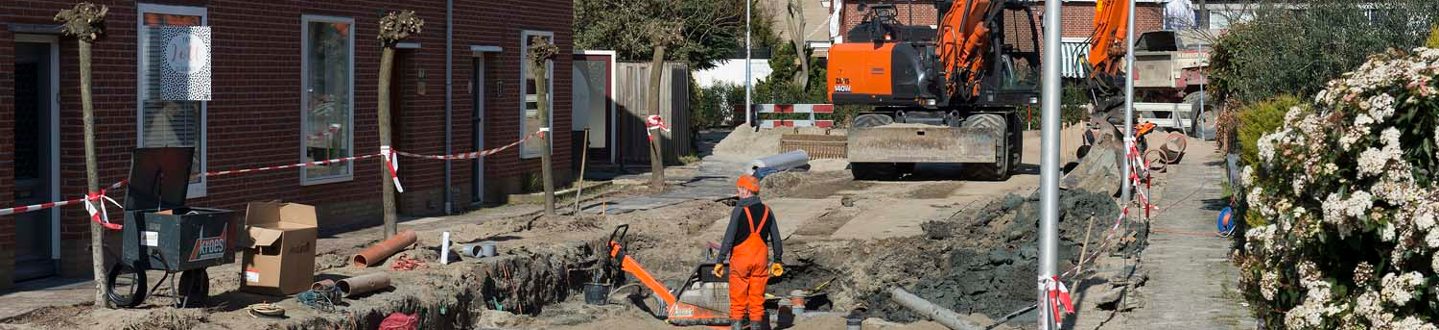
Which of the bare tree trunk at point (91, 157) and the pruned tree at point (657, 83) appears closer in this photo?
the bare tree trunk at point (91, 157)

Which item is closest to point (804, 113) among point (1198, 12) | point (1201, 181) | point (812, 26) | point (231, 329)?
point (1201, 181)

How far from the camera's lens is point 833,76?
87.5 feet

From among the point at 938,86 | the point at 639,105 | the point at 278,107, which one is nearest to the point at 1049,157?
the point at 278,107

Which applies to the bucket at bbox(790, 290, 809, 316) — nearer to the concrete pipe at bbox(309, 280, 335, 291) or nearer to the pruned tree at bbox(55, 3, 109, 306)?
the concrete pipe at bbox(309, 280, 335, 291)

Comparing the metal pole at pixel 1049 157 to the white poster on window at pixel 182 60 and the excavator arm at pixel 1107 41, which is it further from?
the excavator arm at pixel 1107 41

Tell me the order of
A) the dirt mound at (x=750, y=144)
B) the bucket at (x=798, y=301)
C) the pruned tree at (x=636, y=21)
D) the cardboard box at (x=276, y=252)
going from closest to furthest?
the cardboard box at (x=276, y=252)
the bucket at (x=798, y=301)
the dirt mound at (x=750, y=144)
the pruned tree at (x=636, y=21)

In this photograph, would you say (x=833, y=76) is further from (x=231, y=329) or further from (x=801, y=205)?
(x=231, y=329)

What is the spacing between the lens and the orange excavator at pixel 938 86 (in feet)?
84.6

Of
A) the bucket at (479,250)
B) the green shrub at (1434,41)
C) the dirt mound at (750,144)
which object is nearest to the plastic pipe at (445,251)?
the bucket at (479,250)

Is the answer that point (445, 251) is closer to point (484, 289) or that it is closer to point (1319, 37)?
point (484, 289)

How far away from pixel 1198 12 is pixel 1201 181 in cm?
3000

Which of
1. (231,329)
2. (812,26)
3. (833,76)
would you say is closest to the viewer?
(231,329)

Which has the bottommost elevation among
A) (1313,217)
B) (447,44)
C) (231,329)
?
(231,329)

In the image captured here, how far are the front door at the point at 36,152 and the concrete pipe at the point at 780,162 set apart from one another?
14.3 metres
